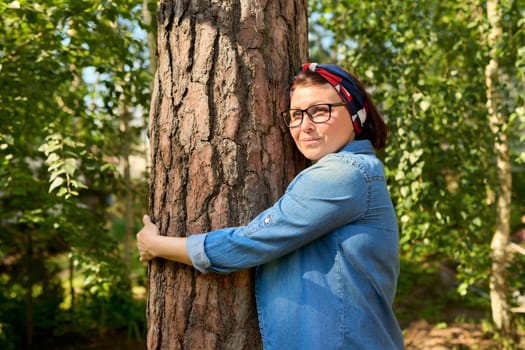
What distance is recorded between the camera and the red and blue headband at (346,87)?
1.83m

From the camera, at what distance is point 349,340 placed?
1656 mm

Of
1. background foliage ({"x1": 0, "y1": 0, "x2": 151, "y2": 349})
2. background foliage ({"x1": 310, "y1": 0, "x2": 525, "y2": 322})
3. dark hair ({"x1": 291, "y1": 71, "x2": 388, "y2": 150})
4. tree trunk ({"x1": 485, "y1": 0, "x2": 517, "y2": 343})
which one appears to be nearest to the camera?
dark hair ({"x1": 291, "y1": 71, "x2": 388, "y2": 150})

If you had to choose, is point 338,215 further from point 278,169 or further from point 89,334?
point 89,334

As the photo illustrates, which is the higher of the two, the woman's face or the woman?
the woman's face

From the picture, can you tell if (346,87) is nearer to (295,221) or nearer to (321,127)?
(321,127)

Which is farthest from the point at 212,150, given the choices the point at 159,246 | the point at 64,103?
the point at 64,103

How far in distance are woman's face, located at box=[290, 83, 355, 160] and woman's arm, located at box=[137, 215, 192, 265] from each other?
0.53 m

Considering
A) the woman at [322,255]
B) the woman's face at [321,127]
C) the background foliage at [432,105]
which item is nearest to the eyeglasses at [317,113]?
the woman's face at [321,127]

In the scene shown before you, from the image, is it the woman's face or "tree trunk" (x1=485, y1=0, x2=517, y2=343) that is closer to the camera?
the woman's face

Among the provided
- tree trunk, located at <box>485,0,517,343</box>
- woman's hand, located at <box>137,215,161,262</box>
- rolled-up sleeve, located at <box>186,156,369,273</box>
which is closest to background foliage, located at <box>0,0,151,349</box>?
woman's hand, located at <box>137,215,161,262</box>

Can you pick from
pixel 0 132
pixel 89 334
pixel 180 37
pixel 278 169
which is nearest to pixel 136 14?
pixel 0 132

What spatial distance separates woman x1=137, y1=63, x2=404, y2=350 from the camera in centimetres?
162

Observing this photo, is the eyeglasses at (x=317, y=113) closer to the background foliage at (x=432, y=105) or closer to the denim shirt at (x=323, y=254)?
the denim shirt at (x=323, y=254)

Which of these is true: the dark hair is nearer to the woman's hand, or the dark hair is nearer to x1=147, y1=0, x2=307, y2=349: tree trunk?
x1=147, y1=0, x2=307, y2=349: tree trunk
